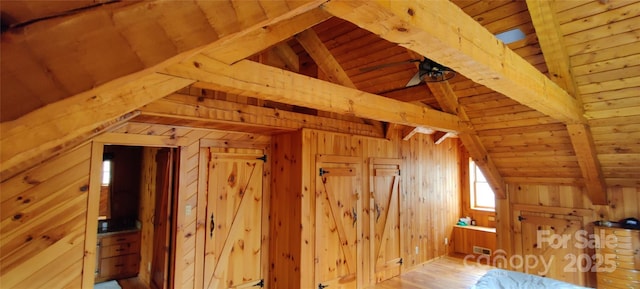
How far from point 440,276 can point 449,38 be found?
4.98 m

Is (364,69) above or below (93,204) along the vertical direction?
above

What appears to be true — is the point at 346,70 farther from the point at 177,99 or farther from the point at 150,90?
the point at 150,90

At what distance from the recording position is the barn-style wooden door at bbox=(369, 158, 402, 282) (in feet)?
16.5

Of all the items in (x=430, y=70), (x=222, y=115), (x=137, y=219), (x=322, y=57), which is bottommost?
(x=137, y=219)

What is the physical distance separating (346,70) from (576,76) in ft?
8.70

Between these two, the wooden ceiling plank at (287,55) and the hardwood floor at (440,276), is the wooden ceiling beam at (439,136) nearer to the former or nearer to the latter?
the hardwood floor at (440,276)

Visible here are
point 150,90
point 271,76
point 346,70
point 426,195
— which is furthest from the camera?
point 426,195

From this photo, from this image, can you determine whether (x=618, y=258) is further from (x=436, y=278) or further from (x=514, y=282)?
(x=436, y=278)

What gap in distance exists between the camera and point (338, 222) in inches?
176

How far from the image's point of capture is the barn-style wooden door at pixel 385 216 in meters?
5.02

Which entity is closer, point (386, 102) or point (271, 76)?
point (271, 76)

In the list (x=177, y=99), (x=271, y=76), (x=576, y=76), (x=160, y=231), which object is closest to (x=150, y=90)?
(x=271, y=76)

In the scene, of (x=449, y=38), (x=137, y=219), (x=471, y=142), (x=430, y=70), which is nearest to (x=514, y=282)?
(x=471, y=142)

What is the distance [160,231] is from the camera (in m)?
4.11
